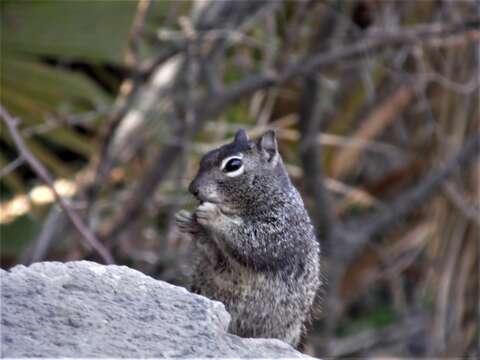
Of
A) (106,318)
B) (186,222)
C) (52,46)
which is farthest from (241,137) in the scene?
(52,46)

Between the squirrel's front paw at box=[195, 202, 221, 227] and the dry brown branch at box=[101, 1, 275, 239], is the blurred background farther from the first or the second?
the squirrel's front paw at box=[195, 202, 221, 227]

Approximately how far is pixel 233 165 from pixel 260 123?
3483 millimetres

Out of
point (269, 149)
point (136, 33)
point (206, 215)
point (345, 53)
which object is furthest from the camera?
point (136, 33)

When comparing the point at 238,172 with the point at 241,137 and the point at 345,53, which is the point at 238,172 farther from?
the point at 345,53

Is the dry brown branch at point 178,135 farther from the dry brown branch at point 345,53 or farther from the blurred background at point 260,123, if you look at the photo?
the dry brown branch at point 345,53

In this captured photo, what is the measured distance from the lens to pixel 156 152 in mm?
6527

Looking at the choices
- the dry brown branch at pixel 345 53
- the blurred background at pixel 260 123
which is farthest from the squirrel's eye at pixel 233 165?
the dry brown branch at pixel 345 53

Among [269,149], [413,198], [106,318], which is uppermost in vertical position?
[413,198]

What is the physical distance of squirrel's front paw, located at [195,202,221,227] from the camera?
10.5 feet

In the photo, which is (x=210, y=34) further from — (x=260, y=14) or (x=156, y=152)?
(x=156, y=152)

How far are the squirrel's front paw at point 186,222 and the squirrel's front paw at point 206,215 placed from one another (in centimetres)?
5

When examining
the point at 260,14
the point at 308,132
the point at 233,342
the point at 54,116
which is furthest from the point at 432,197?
the point at 233,342

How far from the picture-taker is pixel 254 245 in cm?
323

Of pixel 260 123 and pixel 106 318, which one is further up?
pixel 260 123
